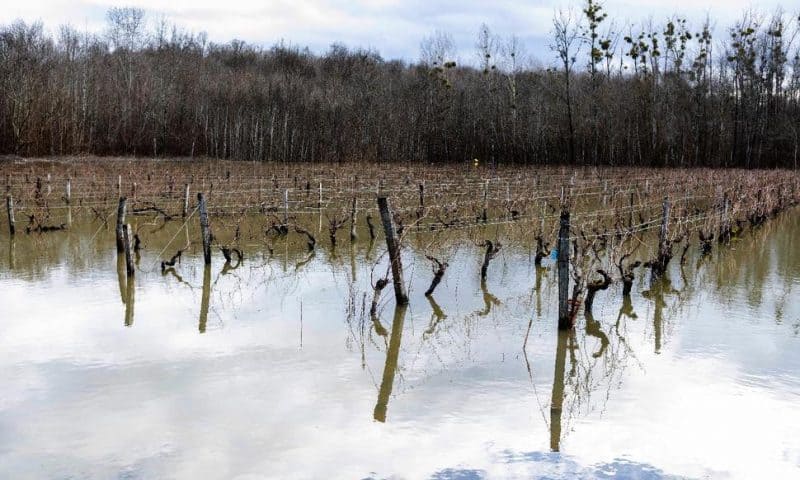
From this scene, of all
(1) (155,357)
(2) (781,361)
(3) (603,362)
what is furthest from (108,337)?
(2) (781,361)

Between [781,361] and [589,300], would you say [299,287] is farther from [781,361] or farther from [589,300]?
[781,361]

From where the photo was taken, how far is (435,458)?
5910mm

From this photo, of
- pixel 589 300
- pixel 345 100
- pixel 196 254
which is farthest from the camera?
pixel 345 100

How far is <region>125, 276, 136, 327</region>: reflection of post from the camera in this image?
32.5 ft

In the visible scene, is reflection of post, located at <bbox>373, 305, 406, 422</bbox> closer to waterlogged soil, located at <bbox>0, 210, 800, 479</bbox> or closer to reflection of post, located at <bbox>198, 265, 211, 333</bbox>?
waterlogged soil, located at <bbox>0, 210, 800, 479</bbox>

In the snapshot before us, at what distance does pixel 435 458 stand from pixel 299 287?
6.43m

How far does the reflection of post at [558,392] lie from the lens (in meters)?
6.36

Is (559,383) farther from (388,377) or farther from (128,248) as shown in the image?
(128,248)

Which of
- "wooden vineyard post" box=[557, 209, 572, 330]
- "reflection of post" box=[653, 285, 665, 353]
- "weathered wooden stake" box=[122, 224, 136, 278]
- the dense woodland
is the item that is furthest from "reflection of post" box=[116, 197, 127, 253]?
the dense woodland

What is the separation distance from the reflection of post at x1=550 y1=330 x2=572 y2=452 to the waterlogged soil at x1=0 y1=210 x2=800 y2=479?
0.03 m

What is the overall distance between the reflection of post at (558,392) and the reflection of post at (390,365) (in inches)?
55.0

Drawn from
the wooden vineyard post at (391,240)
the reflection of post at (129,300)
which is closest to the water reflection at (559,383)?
the wooden vineyard post at (391,240)

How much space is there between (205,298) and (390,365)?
13.1 ft

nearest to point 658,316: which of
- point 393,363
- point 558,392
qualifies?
point 558,392
